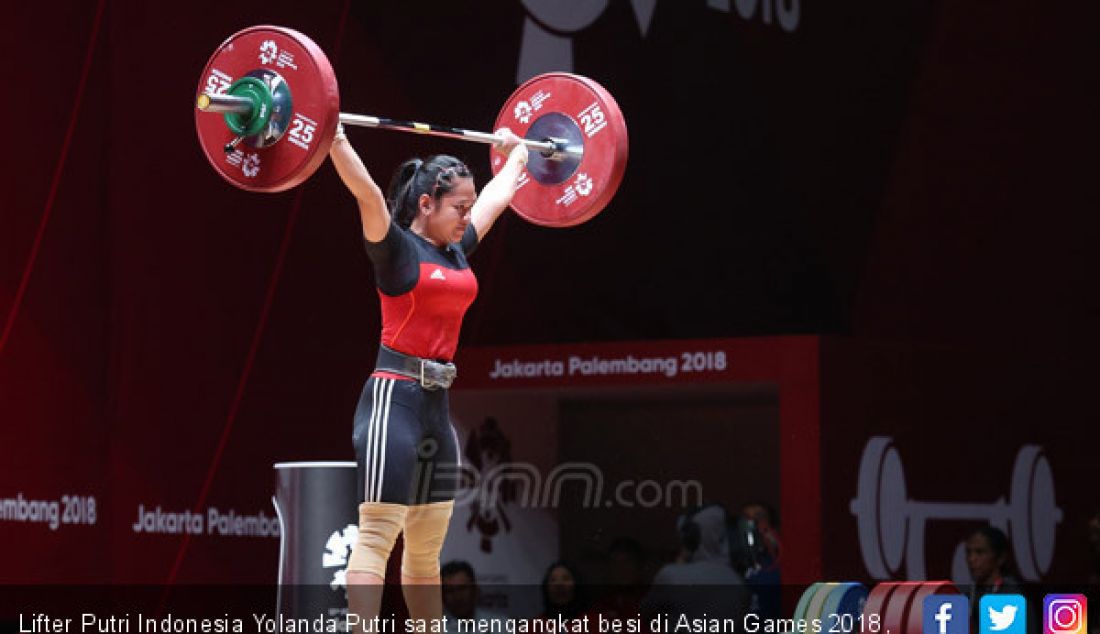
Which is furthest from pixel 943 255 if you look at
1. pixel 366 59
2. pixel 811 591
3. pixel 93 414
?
pixel 811 591

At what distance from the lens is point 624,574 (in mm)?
8945

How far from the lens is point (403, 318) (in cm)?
532

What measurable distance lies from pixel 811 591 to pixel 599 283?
5029 millimetres

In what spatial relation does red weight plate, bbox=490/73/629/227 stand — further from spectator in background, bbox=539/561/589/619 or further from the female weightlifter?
spectator in background, bbox=539/561/589/619

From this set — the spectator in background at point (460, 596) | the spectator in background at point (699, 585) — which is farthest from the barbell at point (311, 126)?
the spectator in background at point (460, 596)

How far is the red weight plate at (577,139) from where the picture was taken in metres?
5.96

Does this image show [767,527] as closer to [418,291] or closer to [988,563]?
[988,563]

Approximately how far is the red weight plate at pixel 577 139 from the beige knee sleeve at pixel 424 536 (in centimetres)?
110

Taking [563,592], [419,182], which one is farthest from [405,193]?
[563,592]

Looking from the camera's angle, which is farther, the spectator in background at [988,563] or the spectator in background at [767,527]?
the spectator in background at [767,527]

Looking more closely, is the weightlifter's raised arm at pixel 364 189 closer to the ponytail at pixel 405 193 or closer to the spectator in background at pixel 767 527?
the ponytail at pixel 405 193

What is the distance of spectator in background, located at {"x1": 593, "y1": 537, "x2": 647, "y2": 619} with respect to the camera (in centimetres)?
870

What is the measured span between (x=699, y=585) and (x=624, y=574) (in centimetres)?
185

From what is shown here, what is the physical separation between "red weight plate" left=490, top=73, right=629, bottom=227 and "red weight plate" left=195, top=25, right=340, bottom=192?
1.02m
